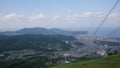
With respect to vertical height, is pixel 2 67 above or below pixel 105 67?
below

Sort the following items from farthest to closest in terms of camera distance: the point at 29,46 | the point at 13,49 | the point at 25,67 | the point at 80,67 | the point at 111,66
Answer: the point at 29,46, the point at 13,49, the point at 25,67, the point at 80,67, the point at 111,66

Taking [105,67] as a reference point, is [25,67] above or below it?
below

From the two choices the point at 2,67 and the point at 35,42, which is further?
the point at 35,42

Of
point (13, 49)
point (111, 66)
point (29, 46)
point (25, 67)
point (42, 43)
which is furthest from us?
point (42, 43)

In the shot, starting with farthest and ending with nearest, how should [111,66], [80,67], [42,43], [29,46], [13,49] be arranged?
[42,43] < [29,46] < [13,49] < [80,67] < [111,66]

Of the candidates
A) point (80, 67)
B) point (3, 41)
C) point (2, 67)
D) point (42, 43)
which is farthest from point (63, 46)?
point (80, 67)

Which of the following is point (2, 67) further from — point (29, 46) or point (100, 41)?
point (100, 41)

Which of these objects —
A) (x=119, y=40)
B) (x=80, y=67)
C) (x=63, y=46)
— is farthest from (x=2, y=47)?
(x=80, y=67)

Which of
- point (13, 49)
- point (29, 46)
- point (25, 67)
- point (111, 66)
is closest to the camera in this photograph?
point (111, 66)

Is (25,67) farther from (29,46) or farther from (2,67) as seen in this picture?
(29,46)
